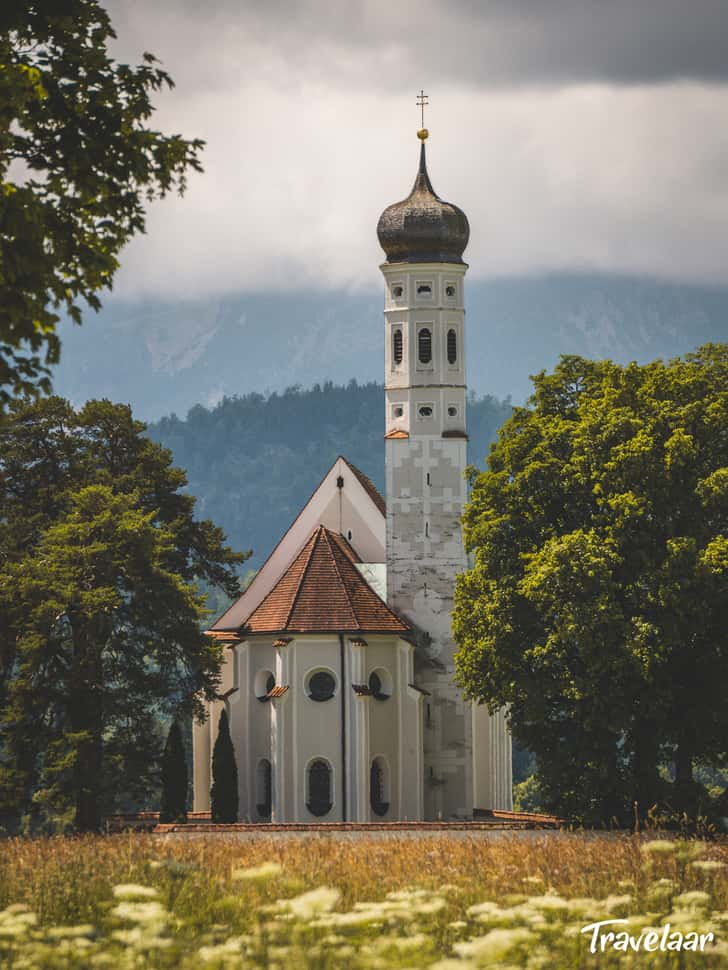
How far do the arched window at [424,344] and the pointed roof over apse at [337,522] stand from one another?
16.6ft

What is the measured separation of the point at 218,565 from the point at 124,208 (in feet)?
124

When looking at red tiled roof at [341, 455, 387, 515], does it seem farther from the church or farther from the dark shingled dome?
the dark shingled dome

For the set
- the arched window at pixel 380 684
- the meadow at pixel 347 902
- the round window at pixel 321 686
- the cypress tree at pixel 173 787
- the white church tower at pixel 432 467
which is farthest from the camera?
the white church tower at pixel 432 467

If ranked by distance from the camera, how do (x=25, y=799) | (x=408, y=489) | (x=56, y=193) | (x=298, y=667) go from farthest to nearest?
1. (x=408, y=489)
2. (x=298, y=667)
3. (x=25, y=799)
4. (x=56, y=193)

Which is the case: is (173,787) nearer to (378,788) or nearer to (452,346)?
(378,788)

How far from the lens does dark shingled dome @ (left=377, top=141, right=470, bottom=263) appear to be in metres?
63.8

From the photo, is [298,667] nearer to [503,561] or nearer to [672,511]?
[503,561]

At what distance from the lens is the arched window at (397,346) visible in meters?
63.9

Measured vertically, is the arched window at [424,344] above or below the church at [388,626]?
above

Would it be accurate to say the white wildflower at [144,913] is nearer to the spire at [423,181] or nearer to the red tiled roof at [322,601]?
the red tiled roof at [322,601]

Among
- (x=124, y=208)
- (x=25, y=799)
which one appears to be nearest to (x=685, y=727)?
(x=25, y=799)

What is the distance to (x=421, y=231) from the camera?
63812 millimetres

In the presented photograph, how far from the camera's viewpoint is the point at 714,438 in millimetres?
43281

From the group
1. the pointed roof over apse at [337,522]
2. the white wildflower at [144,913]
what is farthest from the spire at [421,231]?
the white wildflower at [144,913]
